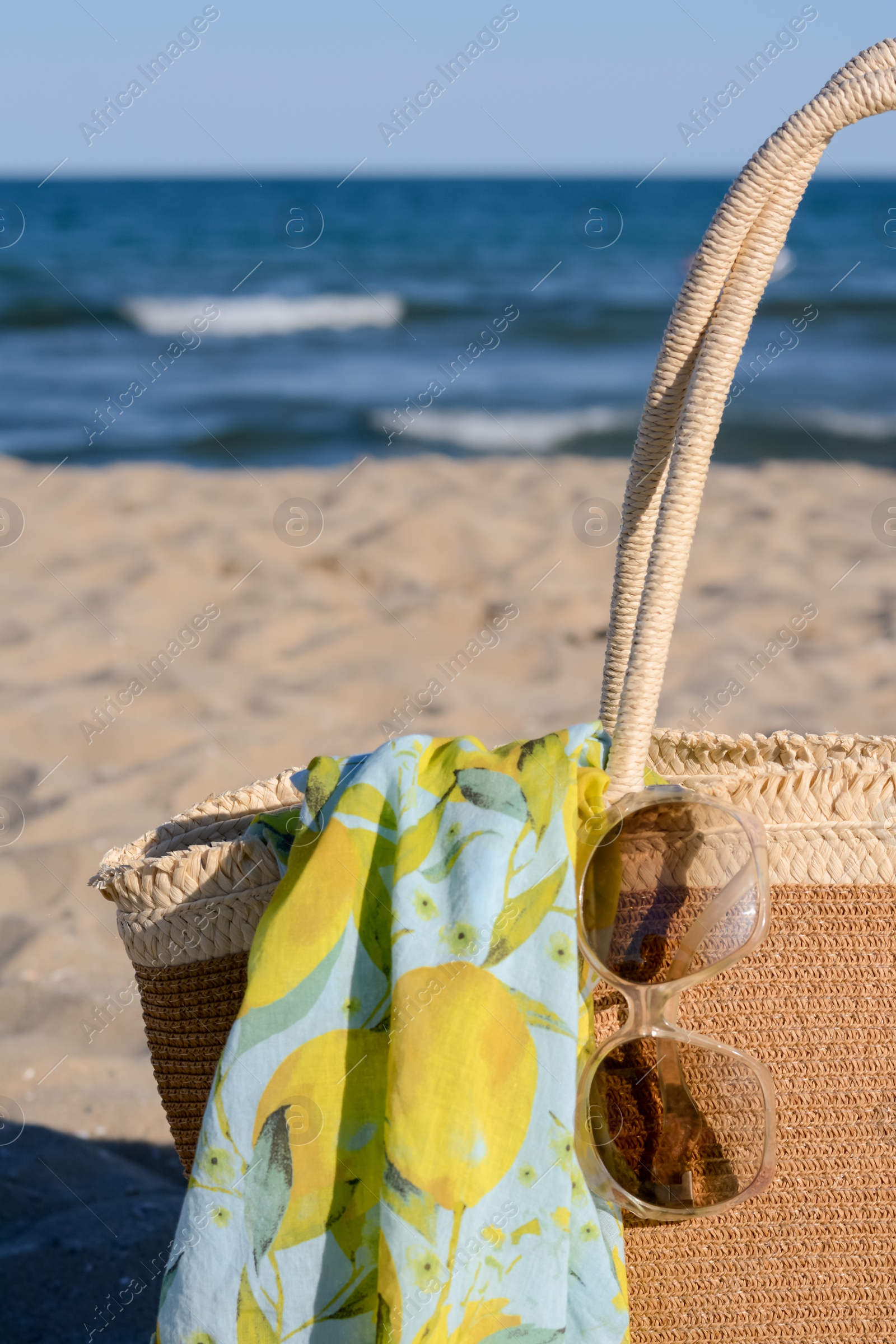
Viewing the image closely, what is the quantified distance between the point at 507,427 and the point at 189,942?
5594mm

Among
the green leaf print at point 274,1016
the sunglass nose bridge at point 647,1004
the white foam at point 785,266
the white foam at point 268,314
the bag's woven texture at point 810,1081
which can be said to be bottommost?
the white foam at point 785,266

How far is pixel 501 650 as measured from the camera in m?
2.77

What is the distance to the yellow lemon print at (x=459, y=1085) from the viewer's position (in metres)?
0.65

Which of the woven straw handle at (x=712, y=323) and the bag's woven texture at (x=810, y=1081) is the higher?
the woven straw handle at (x=712, y=323)

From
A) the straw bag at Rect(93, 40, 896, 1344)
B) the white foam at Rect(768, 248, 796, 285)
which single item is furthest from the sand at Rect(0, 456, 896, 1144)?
the white foam at Rect(768, 248, 796, 285)

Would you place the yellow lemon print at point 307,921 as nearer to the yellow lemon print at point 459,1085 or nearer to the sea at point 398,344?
the yellow lemon print at point 459,1085

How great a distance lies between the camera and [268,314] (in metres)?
10.3

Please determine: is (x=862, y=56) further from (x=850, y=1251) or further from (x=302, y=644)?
(x=302, y=644)

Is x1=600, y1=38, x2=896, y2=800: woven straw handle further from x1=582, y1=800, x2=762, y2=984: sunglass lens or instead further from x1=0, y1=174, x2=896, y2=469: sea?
x1=0, y1=174, x2=896, y2=469: sea

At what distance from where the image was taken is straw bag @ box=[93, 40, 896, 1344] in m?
0.72

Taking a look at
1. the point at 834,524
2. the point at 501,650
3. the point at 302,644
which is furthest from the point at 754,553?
the point at 302,644

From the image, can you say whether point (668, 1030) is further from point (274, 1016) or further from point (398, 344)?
point (398, 344)

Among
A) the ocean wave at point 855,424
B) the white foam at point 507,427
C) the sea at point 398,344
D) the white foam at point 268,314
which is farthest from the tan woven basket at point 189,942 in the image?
the white foam at point 268,314

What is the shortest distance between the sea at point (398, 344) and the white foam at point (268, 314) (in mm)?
34
